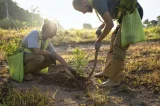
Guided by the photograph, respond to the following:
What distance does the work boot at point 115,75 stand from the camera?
432 cm

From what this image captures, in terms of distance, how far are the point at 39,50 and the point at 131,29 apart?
144 cm

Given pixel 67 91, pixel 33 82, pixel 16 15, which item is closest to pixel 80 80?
pixel 67 91

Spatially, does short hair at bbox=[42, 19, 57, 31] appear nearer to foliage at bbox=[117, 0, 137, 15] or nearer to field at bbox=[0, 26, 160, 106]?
field at bbox=[0, 26, 160, 106]

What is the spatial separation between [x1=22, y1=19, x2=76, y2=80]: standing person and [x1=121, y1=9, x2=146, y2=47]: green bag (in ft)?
3.44

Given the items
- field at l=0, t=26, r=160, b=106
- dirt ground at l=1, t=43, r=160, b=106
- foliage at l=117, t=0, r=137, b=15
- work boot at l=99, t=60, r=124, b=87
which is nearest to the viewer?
field at l=0, t=26, r=160, b=106

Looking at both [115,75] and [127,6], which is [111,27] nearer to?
[127,6]

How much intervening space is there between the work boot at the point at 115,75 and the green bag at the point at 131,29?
367 mm

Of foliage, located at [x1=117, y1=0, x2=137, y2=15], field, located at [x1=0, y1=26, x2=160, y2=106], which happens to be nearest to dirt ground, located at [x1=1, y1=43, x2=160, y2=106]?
field, located at [x1=0, y1=26, x2=160, y2=106]

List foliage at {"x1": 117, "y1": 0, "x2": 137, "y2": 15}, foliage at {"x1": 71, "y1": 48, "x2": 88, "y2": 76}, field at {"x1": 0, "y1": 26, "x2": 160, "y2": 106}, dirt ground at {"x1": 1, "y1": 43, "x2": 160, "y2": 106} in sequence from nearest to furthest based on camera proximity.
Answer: field at {"x1": 0, "y1": 26, "x2": 160, "y2": 106} → dirt ground at {"x1": 1, "y1": 43, "x2": 160, "y2": 106} → foliage at {"x1": 117, "y1": 0, "x2": 137, "y2": 15} → foliage at {"x1": 71, "y1": 48, "x2": 88, "y2": 76}

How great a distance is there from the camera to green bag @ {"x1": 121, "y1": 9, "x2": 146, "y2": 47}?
405 centimetres

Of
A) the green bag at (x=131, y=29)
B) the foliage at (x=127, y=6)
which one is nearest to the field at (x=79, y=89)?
the green bag at (x=131, y=29)

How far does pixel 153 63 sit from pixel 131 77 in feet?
2.70

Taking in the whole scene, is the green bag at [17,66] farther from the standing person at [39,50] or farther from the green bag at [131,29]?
the green bag at [131,29]

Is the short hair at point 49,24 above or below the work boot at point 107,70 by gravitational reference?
above
